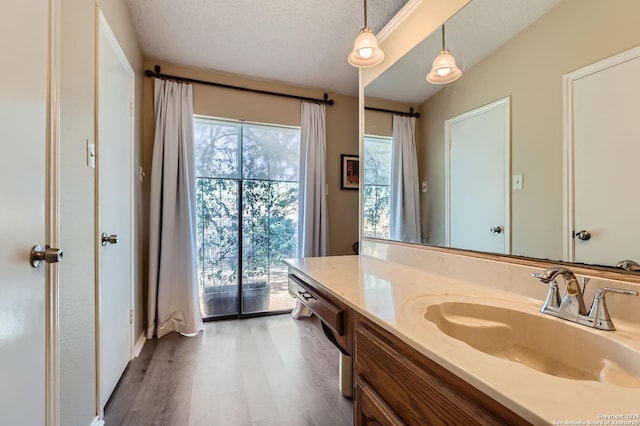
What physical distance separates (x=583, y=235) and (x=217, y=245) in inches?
113

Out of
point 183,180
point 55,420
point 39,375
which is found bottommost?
point 55,420

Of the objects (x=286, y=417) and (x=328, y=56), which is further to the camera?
(x=328, y=56)

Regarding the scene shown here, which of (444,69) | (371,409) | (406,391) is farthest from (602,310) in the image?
(444,69)

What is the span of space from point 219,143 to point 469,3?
2.44m

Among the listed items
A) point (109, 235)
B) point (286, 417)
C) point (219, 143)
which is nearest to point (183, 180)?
point (219, 143)

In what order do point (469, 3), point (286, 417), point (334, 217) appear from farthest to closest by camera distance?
1. point (334, 217)
2. point (286, 417)
3. point (469, 3)

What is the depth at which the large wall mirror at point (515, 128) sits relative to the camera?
85 cm

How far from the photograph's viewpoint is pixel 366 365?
898mm

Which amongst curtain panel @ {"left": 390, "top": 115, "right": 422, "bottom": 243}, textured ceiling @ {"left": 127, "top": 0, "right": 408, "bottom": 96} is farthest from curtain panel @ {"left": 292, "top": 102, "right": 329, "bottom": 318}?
curtain panel @ {"left": 390, "top": 115, "right": 422, "bottom": 243}

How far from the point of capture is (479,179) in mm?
1325

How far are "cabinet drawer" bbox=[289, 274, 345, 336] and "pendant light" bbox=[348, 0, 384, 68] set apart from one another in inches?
52.0

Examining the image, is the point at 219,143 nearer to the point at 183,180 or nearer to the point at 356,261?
the point at 183,180

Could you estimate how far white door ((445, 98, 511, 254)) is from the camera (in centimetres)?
118

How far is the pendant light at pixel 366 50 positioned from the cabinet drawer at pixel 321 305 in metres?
1.32
